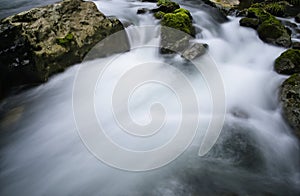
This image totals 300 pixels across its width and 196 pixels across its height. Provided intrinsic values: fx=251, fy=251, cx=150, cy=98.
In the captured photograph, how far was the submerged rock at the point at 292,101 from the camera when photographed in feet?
16.5

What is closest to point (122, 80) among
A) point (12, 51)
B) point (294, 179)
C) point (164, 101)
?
point (164, 101)

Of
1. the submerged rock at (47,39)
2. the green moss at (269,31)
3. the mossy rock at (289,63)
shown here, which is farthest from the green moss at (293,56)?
the submerged rock at (47,39)

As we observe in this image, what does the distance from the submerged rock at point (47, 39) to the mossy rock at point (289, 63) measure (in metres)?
A: 4.48

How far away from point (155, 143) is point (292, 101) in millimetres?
3001

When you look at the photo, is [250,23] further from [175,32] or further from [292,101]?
[292,101]

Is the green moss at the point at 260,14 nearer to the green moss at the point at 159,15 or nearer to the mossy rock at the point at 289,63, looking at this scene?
the mossy rock at the point at 289,63

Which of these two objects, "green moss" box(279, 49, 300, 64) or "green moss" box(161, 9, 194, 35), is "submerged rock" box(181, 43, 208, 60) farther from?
"green moss" box(279, 49, 300, 64)

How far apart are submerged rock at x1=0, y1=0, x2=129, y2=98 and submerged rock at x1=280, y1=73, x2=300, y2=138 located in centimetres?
449

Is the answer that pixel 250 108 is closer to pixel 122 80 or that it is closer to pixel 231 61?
pixel 231 61

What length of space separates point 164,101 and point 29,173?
3208 mm

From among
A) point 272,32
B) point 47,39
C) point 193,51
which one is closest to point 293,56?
point 272,32

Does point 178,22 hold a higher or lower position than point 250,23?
higher

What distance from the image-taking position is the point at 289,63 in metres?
6.89

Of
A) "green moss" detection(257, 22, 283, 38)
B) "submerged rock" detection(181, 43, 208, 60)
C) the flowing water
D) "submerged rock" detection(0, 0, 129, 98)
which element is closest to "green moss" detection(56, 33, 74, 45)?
"submerged rock" detection(0, 0, 129, 98)
